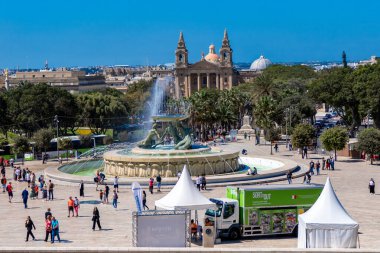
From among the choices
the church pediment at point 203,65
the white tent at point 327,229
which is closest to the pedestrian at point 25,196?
the white tent at point 327,229

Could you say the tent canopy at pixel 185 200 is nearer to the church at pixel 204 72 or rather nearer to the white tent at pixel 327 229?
the white tent at pixel 327 229

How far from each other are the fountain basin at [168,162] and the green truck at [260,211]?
14.7 meters

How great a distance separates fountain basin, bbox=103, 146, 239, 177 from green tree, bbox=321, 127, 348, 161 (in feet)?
36.3

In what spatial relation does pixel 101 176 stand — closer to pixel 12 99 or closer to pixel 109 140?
pixel 109 140

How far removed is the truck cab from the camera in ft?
73.3

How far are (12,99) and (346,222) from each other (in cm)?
6327

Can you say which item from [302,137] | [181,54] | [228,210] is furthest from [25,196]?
[181,54]

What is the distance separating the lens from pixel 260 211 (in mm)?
22406

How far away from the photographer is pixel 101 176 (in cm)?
3616

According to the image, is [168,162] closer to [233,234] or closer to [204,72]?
[233,234]

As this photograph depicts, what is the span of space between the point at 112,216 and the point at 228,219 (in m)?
6.57

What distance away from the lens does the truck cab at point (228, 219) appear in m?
22.3

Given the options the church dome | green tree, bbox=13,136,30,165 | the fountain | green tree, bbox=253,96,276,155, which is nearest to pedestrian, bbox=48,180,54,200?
the fountain

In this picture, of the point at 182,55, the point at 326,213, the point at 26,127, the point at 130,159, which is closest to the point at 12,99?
the point at 26,127
